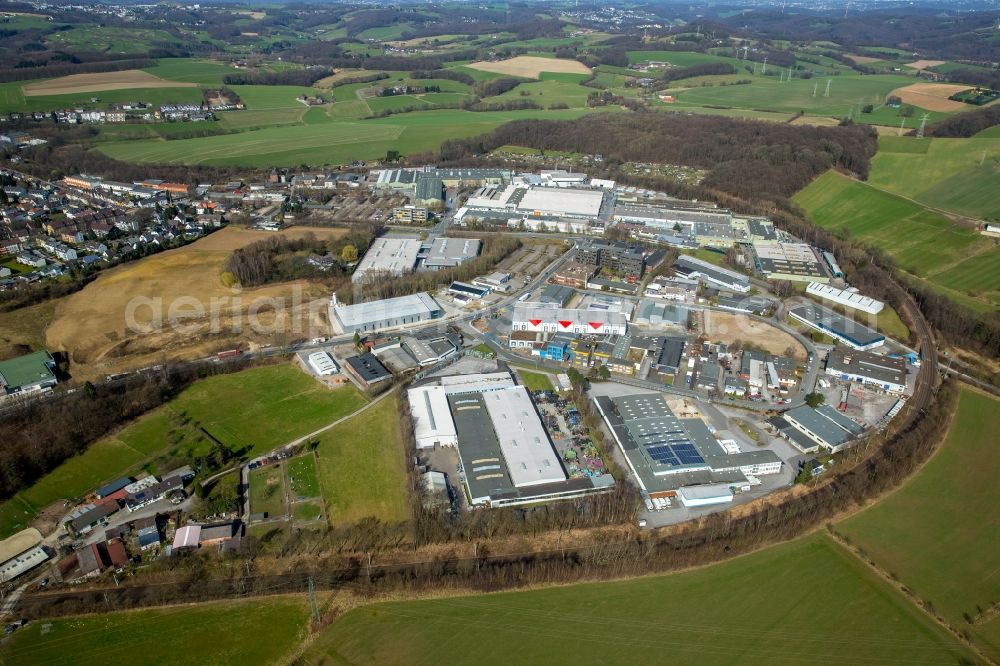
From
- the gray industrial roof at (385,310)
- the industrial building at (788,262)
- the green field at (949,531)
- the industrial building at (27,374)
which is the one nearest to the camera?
the green field at (949,531)

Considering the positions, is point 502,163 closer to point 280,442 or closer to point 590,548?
point 280,442

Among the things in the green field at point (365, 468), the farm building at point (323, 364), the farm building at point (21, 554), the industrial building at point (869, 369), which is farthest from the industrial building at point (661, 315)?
the farm building at point (21, 554)

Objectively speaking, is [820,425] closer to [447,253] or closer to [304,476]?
[304,476]

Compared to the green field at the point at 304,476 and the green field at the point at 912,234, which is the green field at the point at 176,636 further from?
the green field at the point at 912,234

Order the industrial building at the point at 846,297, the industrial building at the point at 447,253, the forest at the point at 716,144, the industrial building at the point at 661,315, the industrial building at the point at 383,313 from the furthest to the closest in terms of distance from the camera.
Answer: the forest at the point at 716,144 → the industrial building at the point at 447,253 → the industrial building at the point at 846,297 → the industrial building at the point at 661,315 → the industrial building at the point at 383,313

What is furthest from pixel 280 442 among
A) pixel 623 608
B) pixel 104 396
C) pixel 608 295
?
pixel 608 295

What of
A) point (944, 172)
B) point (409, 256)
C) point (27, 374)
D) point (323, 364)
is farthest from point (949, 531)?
point (944, 172)

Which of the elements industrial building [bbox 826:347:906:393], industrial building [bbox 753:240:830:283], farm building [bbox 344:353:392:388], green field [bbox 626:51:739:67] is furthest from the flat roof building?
green field [bbox 626:51:739:67]
